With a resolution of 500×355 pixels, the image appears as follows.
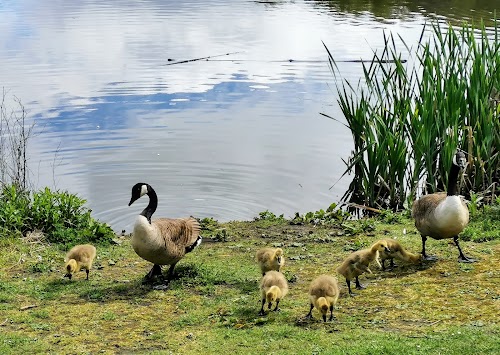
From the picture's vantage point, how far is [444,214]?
924cm

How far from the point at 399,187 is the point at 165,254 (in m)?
5.54

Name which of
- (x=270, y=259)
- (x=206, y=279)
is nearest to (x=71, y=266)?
(x=206, y=279)

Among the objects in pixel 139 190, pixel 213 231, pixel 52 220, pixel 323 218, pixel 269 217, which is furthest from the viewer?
pixel 269 217

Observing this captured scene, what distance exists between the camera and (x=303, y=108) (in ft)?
68.6

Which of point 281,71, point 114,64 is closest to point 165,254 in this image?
point 281,71

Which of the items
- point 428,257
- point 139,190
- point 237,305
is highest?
point 139,190

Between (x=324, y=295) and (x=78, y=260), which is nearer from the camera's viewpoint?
(x=324, y=295)

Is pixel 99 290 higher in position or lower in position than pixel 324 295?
lower

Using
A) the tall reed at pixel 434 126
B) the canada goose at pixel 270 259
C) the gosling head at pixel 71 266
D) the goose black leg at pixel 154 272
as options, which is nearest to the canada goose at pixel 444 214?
the canada goose at pixel 270 259

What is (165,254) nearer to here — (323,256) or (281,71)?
(323,256)

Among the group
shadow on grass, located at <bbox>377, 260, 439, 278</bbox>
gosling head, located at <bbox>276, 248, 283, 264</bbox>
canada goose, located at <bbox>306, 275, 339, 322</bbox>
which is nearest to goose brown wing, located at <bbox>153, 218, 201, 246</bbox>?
gosling head, located at <bbox>276, 248, 283, 264</bbox>

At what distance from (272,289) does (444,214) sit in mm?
2665

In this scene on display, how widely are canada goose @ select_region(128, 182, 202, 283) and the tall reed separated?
438cm

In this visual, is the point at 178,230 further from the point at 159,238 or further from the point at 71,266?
the point at 71,266
